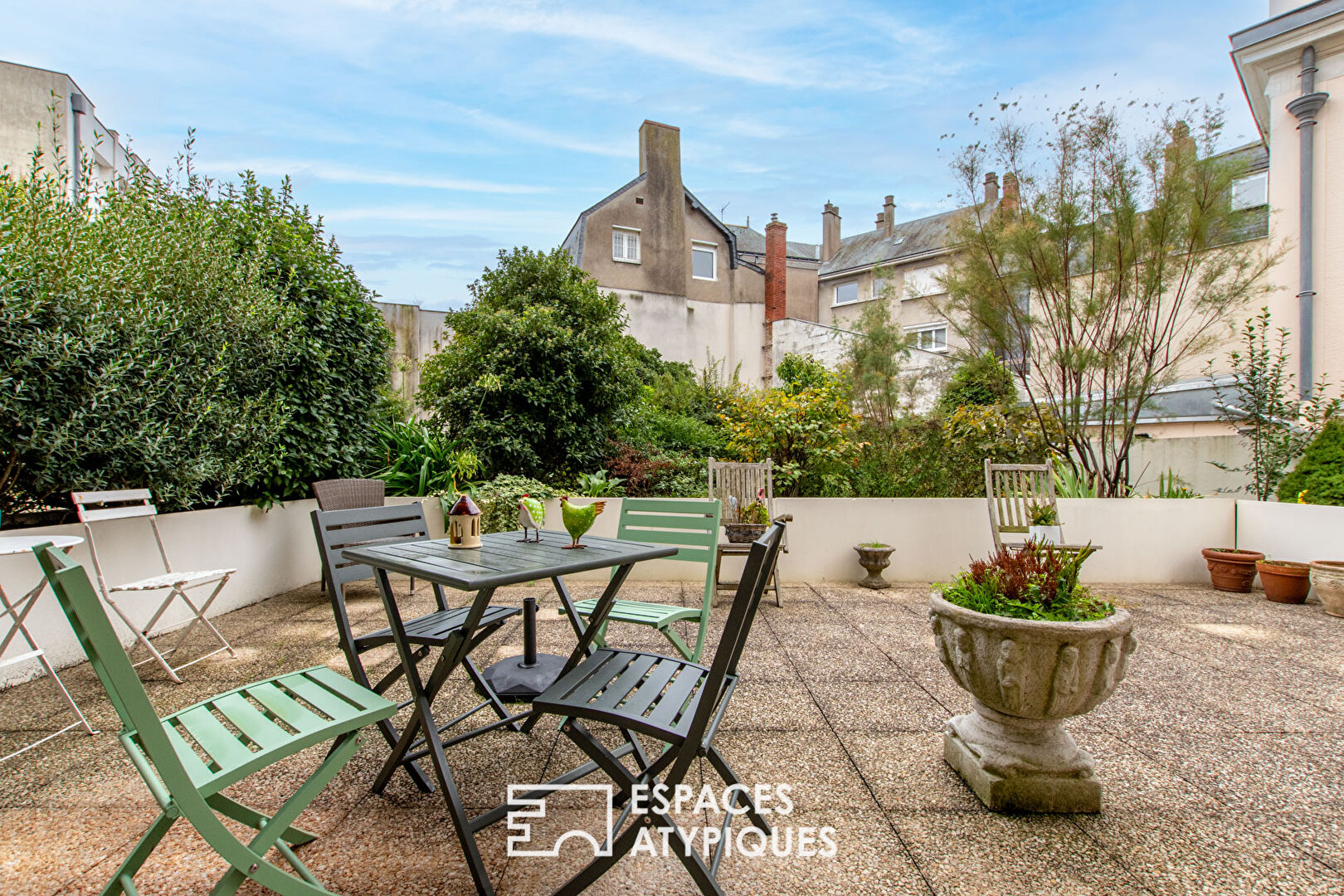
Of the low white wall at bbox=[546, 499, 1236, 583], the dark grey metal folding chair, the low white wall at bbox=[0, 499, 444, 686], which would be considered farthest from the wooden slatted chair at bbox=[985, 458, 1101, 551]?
the low white wall at bbox=[0, 499, 444, 686]

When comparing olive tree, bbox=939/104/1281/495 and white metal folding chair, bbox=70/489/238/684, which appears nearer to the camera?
white metal folding chair, bbox=70/489/238/684

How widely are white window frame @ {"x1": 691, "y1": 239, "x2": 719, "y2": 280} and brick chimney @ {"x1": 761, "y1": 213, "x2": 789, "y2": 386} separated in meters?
1.52

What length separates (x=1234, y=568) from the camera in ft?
17.5

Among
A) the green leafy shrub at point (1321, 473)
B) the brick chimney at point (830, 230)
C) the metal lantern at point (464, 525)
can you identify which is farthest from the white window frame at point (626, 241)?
the metal lantern at point (464, 525)

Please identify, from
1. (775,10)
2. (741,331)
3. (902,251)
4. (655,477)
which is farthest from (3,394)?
(902,251)

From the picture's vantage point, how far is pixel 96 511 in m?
3.06

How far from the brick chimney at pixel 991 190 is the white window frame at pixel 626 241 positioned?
32.3ft

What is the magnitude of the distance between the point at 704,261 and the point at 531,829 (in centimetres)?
1609

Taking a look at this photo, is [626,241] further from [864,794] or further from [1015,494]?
[864,794]

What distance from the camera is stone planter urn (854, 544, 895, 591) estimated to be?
5.52m

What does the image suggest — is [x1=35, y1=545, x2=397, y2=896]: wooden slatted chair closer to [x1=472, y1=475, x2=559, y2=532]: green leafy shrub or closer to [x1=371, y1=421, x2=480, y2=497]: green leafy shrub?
[x1=472, y1=475, x2=559, y2=532]: green leafy shrub

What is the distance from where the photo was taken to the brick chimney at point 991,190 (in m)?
6.24

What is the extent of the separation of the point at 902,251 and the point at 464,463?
1591cm

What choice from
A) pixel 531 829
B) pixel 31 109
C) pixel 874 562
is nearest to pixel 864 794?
pixel 531 829
